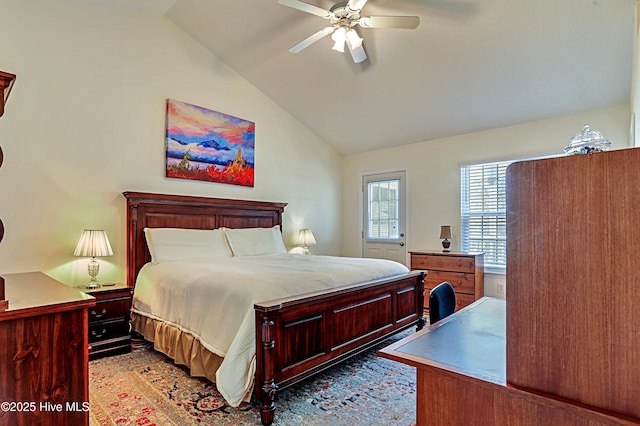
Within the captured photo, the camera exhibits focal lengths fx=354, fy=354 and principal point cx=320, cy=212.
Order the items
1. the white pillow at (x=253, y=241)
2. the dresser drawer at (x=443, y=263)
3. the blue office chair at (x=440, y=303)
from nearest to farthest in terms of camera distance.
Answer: the blue office chair at (x=440, y=303)
the white pillow at (x=253, y=241)
the dresser drawer at (x=443, y=263)

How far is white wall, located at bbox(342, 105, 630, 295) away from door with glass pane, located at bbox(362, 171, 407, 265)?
0.12m

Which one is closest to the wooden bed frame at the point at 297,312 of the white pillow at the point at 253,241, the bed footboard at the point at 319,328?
the bed footboard at the point at 319,328

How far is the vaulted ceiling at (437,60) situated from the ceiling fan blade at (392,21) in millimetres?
552

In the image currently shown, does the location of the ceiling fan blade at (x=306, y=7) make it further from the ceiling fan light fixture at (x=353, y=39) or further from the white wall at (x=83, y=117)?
the white wall at (x=83, y=117)

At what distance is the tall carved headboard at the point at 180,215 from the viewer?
12.3ft

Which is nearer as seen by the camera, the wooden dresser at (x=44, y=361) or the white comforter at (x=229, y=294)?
Answer: the wooden dresser at (x=44, y=361)

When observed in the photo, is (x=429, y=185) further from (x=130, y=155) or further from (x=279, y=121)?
(x=130, y=155)

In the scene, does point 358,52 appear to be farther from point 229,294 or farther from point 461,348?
point 461,348

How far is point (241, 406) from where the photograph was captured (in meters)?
2.27

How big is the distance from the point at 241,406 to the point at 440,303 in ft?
4.65

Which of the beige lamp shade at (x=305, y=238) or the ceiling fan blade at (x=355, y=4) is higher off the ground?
the ceiling fan blade at (x=355, y=4)

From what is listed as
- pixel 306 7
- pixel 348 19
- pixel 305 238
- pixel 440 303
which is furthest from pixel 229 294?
pixel 305 238

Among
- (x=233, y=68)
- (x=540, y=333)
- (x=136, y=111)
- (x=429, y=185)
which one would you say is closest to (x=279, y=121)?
(x=233, y=68)

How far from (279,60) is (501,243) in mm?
3622
